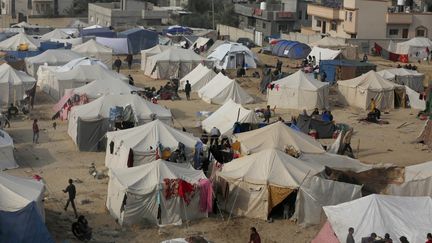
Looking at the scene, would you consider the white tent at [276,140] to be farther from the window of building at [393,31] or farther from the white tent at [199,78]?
the window of building at [393,31]

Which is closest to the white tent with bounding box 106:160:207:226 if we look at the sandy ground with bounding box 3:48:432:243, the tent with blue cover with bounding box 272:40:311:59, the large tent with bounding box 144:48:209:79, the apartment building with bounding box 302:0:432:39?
the sandy ground with bounding box 3:48:432:243

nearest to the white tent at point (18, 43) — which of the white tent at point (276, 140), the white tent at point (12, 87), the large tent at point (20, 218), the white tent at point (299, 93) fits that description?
the white tent at point (12, 87)

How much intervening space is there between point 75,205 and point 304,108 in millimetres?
15019

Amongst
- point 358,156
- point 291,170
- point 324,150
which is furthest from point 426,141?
point 291,170

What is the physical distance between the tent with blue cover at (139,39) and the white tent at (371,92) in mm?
18694

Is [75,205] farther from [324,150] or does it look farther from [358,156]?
[358,156]

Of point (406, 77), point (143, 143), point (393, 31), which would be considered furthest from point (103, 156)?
point (393, 31)

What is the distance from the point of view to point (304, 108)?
3106 centimetres

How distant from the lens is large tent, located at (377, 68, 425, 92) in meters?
35.5

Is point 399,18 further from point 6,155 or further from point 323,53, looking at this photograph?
point 6,155

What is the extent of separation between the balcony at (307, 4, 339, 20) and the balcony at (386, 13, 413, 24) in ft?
12.6

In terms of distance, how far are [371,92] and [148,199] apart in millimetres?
17000

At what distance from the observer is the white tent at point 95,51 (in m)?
40.4

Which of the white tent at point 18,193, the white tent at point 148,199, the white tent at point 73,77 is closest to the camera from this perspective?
the white tent at point 18,193
